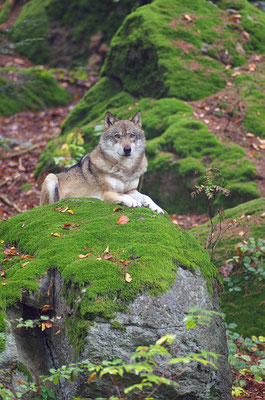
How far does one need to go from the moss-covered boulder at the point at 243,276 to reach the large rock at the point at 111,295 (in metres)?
1.72

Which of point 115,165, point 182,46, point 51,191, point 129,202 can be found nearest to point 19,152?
point 182,46

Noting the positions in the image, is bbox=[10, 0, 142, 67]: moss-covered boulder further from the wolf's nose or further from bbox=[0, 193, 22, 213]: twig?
the wolf's nose

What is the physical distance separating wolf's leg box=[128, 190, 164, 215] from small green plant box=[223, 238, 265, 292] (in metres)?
1.25

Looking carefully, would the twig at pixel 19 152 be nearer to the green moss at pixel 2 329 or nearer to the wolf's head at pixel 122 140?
the wolf's head at pixel 122 140

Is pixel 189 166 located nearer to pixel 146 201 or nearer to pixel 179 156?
pixel 179 156

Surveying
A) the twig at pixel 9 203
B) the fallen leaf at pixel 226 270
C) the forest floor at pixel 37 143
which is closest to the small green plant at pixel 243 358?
the fallen leaf at pixel 226 270

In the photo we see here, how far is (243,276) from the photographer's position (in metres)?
7.11

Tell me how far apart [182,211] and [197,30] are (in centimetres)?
565

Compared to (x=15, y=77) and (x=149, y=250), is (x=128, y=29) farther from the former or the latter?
(x=149, y=250)

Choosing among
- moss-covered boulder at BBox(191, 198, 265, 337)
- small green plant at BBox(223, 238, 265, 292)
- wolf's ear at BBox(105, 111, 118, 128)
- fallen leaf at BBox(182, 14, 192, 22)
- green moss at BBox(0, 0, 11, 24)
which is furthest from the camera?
green moss at BBox(0, 0, 11, 24)

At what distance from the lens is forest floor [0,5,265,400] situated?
10.5m

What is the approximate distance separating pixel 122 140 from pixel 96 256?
291cm

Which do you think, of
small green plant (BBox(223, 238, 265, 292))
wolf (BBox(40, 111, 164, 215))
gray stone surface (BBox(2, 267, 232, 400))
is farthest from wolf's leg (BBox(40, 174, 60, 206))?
gray stone surface (BBox(2, 267, 232, 400))

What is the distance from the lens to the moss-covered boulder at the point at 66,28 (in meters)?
17.4
